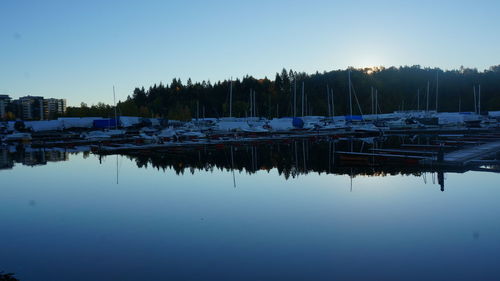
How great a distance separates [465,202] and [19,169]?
28.3 m

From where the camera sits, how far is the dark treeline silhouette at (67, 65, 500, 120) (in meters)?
107

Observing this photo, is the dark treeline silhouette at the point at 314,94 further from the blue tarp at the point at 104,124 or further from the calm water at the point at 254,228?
the calm water at the point at 254,228

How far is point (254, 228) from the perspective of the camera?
12.7m

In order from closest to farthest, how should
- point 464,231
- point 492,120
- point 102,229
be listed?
point 464,231 → point 102,229 → point 492,120

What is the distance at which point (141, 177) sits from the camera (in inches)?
952

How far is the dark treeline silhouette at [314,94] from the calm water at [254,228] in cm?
8092

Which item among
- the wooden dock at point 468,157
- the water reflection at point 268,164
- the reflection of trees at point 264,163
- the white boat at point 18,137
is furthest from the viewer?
the white boat at point 18,137

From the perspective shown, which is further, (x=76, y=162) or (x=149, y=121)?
(x=149, y=121)

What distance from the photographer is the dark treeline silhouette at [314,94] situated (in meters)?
107

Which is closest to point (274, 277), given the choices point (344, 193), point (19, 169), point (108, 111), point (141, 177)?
point (344, 193)

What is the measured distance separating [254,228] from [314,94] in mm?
105294

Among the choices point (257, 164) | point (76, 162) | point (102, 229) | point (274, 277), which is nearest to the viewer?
point (274, 277)

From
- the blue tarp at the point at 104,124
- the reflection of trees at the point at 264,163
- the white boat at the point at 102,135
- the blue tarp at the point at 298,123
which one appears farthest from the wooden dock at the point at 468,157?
the blue tarp at the point at 104,124

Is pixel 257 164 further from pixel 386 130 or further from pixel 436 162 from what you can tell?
pixel 386 130
